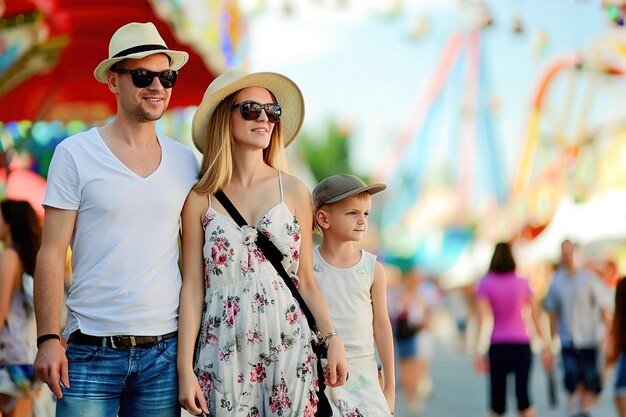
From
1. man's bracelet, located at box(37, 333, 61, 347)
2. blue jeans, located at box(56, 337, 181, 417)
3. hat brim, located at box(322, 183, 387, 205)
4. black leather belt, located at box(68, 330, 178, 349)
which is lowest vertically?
blue jeans, located at box(56, 337, 181, 417)

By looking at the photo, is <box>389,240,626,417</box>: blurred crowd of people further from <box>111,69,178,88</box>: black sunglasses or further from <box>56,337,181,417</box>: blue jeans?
<box>111,69,178,88</box>: black sunglasses

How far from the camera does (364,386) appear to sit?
4695 mm

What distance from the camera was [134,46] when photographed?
12.9 feet

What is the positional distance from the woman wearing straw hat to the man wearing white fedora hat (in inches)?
3.7

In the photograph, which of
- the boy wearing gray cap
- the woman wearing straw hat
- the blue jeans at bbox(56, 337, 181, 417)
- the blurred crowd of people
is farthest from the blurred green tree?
the blue jeans at bbox(56, 337, 181, 417)

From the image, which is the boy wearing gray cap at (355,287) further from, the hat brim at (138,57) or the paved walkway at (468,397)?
the paved walkway at (468,397)

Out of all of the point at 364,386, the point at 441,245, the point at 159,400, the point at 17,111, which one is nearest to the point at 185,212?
the point at 159,400

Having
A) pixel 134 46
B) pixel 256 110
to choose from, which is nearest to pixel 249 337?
pixel 256 110

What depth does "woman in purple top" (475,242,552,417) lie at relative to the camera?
885 centimetres

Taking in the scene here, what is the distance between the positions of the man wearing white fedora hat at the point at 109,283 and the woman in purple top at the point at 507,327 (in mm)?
5345

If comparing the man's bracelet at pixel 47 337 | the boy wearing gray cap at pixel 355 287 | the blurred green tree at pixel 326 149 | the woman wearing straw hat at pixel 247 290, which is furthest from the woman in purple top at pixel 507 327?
the blurred green tree at pixel 326 149

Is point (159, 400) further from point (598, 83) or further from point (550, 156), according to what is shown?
point (550, 156)

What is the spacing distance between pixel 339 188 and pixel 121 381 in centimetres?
143

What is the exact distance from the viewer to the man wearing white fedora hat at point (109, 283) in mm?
3730
